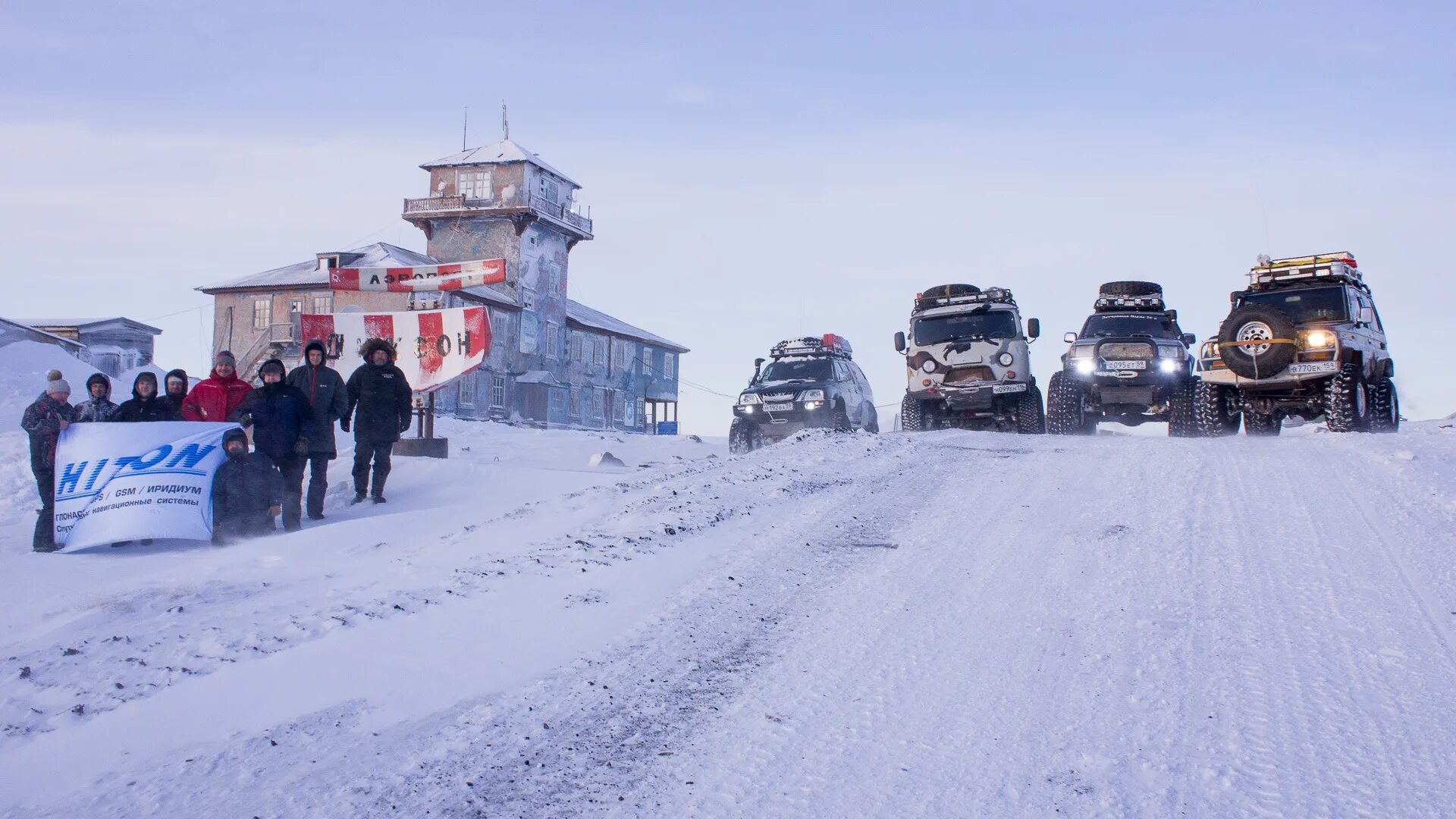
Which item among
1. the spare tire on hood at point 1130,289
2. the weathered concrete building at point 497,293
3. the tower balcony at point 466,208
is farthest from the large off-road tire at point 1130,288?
the tower balcony at point 466,208

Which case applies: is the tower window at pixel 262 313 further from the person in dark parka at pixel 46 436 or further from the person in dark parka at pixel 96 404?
the person in dark parka at pixel 46 436

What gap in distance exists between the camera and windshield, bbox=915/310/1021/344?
1588 cm

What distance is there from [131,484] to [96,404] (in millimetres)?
1163

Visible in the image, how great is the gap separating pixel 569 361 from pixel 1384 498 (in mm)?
44433

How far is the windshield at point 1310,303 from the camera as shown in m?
12.9

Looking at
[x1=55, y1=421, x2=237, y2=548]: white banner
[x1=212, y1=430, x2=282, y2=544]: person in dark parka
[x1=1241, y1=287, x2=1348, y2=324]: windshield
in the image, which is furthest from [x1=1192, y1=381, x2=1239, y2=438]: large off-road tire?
[x1=55, y1=421, x2=237, y2=548]: white banner

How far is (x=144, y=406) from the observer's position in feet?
30.5

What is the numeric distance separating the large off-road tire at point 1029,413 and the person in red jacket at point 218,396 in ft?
37.4

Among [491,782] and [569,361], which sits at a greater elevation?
[569,361]

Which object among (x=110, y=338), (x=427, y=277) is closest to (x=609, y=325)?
(x=110, y=338)

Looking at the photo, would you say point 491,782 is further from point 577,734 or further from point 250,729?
point 250,729

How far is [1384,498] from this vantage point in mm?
7375

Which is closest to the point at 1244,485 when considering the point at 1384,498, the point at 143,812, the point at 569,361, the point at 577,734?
the point at 1384,498

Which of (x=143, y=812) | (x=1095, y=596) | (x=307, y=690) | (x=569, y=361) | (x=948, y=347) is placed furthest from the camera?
(x=569, y=361)
